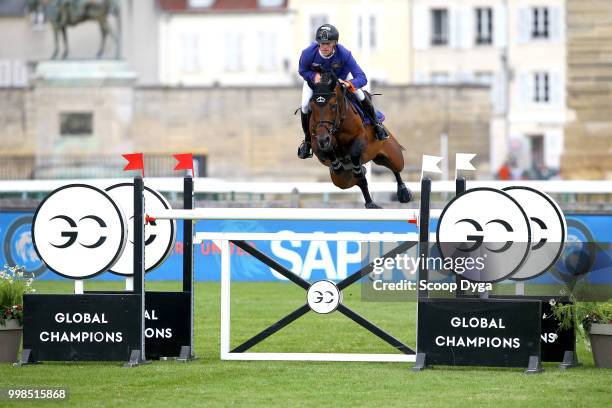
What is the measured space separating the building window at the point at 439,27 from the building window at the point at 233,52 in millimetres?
8706

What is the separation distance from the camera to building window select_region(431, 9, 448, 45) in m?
68.9

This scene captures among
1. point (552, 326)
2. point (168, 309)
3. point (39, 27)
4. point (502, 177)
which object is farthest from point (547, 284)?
point (39, 27)

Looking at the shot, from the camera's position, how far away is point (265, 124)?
45656mm

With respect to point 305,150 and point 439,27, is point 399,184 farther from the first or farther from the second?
point 439,27

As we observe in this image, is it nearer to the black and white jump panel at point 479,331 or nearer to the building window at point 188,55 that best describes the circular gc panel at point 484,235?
the black and white jump panel at point 479,331

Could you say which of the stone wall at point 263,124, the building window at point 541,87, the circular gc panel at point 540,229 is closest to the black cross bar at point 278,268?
the circular gc panel at point 540,229

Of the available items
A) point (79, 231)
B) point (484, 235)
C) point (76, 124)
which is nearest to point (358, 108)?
point (484, 235)

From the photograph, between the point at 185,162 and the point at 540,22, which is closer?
the point at 185,162

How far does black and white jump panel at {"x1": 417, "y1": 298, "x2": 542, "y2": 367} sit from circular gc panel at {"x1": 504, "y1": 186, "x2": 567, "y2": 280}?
42 centimetres

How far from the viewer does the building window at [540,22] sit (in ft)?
222

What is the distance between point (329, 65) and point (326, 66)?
6 centimetres

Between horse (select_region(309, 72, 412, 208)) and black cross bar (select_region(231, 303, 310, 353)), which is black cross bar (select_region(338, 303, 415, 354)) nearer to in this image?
black cross bar (select_region(231, 303, 310, 353))

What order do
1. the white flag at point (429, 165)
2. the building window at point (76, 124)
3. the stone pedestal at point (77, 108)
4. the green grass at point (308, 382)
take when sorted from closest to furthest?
the green grass at point (308, 382), the white flag at point (429, 165), the stone pedestal at point (77, 108), the building window at point (76, 124)

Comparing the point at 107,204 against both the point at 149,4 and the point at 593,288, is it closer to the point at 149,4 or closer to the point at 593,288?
the point at 593,288
